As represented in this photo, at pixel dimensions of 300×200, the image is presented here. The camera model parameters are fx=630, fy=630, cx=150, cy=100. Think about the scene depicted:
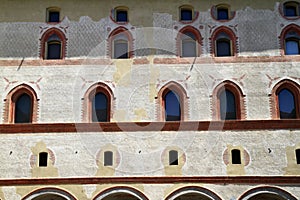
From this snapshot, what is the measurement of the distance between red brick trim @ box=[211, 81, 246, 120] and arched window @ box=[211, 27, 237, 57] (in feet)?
4.60

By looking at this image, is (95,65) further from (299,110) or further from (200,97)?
(299,110)

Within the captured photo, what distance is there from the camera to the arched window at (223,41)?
24.9 meters

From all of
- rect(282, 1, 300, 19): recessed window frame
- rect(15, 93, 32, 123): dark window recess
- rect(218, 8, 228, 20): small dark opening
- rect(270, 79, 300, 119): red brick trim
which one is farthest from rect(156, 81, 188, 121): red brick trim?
rect(282, 1, 300, 19): recessed window frame

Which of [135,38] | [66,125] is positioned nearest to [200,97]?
[135,38]

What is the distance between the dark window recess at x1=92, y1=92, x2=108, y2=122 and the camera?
2400 cm

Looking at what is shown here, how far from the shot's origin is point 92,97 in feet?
79.7

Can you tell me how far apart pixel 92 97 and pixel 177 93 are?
3281 millimetres

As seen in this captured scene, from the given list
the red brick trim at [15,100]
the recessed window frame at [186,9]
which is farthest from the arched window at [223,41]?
the red brick trim at [15,100]

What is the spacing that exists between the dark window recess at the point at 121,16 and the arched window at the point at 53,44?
2.34 metres

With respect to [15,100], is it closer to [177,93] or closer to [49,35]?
[49,35]

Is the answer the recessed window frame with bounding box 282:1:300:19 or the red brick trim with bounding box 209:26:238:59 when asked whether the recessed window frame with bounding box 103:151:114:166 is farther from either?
the recessed window frame with bounding box 282:1:300:19

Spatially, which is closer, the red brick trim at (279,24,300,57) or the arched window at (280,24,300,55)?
the red brick trim at (279,24,300,57)

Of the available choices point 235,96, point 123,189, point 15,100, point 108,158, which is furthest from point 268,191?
point 15,100

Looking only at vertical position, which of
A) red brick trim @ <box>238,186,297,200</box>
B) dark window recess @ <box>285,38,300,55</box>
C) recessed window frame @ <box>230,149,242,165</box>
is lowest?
red brick trim @ <box>238,186,297,200</box>
